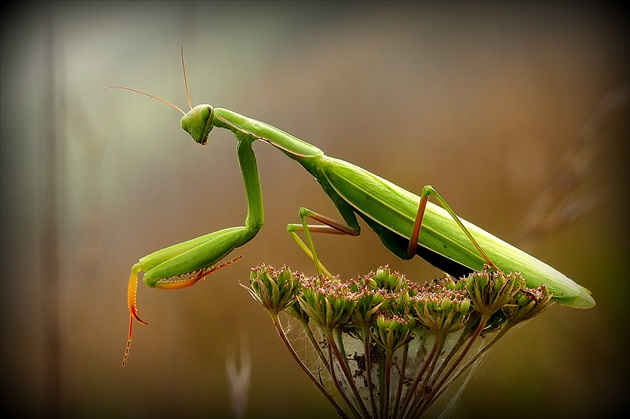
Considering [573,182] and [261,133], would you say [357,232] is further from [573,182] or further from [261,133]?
[573,182]

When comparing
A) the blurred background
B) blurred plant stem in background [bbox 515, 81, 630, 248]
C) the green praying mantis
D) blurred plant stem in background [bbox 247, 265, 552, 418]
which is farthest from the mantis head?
blurred plant stem in background [bbox 515, 81, 630, 248]

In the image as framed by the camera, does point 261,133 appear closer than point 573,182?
Yes

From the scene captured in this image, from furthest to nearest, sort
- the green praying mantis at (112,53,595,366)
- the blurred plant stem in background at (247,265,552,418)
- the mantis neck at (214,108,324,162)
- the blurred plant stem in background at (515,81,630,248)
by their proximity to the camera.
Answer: the blurred plant stem in background at (515,81,630,248)
the mantis neck at (214,108,324,162)
the green praying mantis at (112,53,595,366)
the blurred plant stem in background at (247,265,552,418)

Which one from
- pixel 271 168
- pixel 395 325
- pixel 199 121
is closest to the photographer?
pixel 395 325

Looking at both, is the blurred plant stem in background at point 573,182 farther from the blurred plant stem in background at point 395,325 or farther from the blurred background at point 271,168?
the blurred plant stem in background at point 395,325

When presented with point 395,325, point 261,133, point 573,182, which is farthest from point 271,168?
point 395,325

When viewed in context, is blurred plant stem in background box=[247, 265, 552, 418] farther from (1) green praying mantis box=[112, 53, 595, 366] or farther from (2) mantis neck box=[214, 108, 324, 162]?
(2) mantis neck box=[214, 108, 324, 162]
